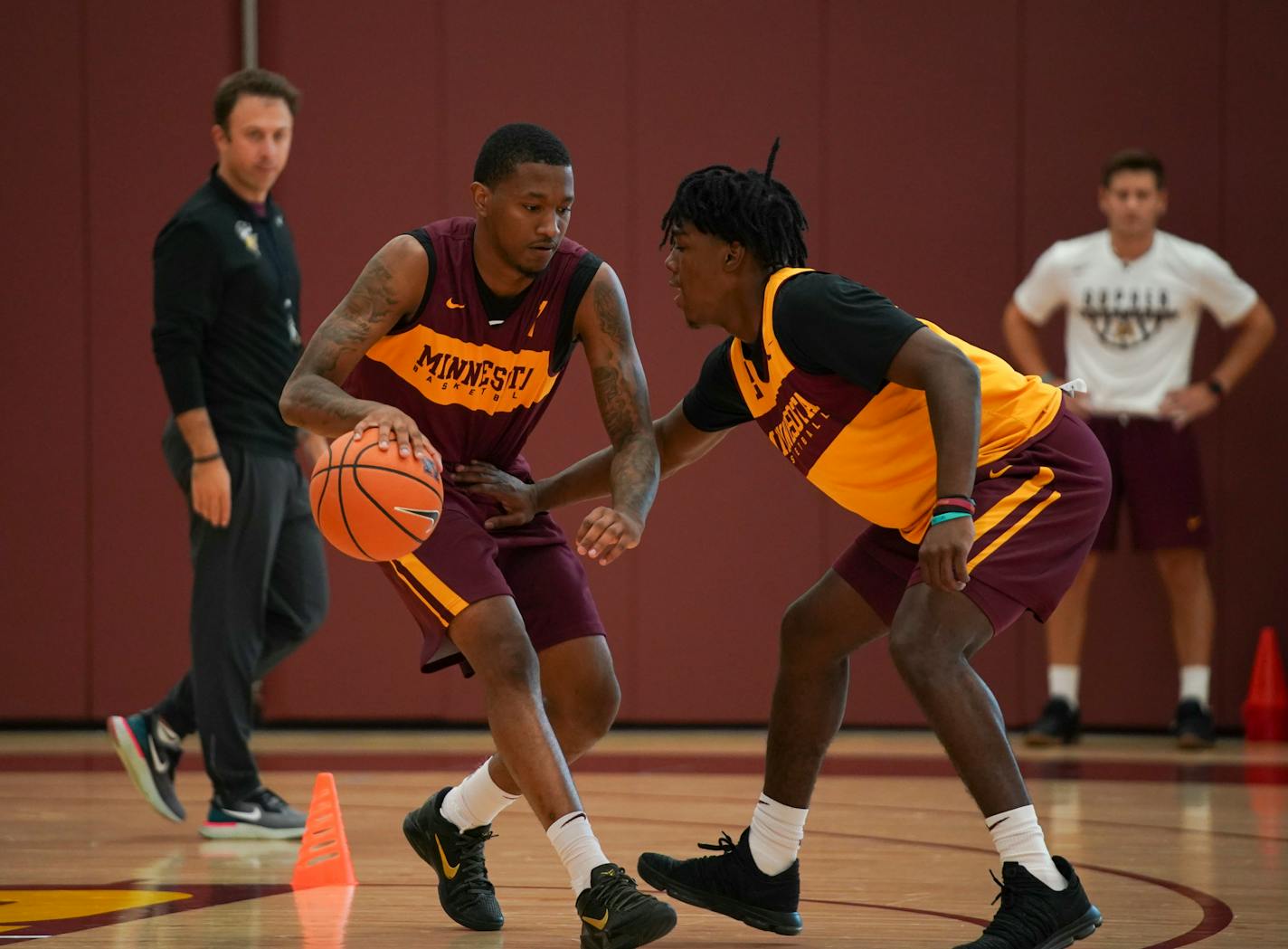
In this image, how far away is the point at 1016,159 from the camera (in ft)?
26.9

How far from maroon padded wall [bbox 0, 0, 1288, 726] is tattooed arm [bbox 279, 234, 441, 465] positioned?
13.9 feet

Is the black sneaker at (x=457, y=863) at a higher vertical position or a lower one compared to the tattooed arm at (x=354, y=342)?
lower

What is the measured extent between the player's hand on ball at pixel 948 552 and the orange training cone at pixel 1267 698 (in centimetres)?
485

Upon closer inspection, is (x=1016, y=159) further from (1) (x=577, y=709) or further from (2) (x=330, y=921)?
(2) (x=330, y=921)

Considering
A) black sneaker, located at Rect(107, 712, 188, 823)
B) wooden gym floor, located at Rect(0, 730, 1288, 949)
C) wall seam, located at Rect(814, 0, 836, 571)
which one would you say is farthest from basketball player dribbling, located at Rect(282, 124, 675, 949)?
wall seam, located at Rect(814, 0, 836, 571)

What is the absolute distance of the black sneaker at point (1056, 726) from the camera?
7.62m

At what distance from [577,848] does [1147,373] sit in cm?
497

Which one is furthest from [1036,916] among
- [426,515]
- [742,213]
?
[742,213]

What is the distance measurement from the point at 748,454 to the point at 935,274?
1.20 meters

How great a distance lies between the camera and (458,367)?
13.4ft

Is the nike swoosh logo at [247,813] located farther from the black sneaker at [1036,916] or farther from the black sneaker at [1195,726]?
the black sneaker at [1195,726]

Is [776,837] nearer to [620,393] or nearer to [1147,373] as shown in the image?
[620,393]

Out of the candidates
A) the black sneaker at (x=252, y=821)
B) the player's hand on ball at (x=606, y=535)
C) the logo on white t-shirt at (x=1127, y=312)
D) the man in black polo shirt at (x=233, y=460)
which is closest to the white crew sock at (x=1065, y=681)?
the logo on white t-shirt at (x=1127, y=312)

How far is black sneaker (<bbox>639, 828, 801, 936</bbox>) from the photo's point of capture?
154 inches
